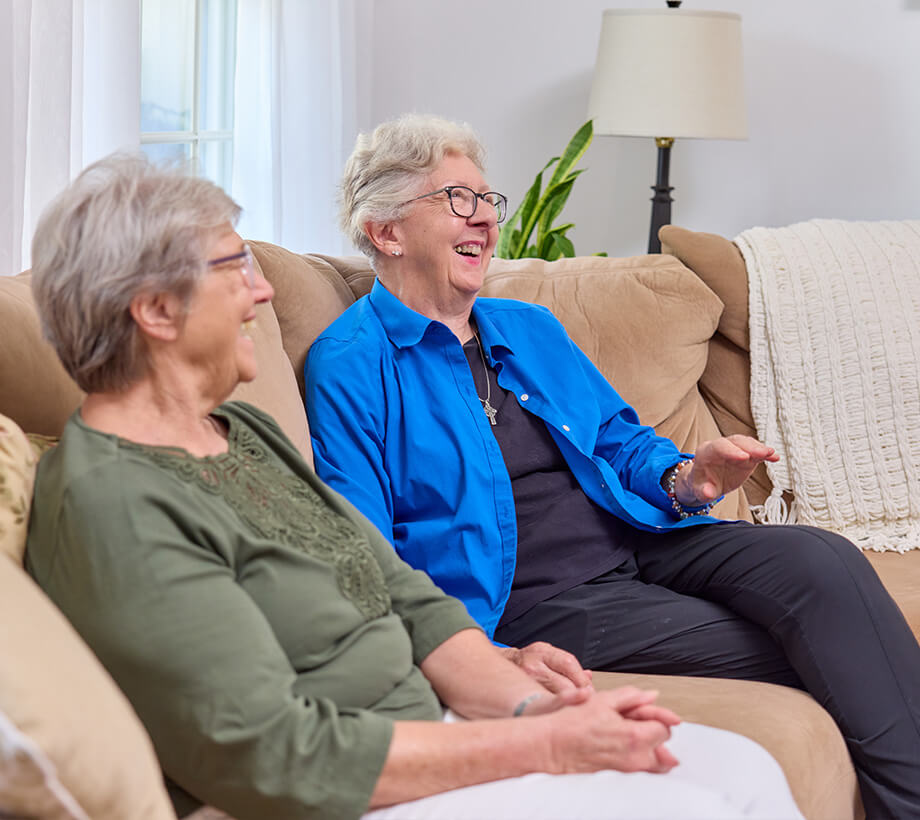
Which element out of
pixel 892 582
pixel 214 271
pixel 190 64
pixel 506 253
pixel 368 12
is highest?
pixel 368 12

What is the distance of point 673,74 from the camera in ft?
9.29

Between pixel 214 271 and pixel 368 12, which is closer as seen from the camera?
pixel 214 271

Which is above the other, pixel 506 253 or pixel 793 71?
pixel 793 71

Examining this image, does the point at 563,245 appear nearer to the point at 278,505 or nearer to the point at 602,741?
the point at 278,505

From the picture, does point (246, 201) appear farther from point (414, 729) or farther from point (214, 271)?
point (414, 729)

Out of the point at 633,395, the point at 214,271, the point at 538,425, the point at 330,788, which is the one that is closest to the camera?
the point at 330,788

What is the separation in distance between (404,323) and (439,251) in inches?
5.7

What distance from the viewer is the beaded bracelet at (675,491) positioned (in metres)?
1.70

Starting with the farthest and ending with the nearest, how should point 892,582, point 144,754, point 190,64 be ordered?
1. point 190,64
2. point 892,582
3. point 144,754

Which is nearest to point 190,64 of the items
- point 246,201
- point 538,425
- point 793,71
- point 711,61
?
point 246,201

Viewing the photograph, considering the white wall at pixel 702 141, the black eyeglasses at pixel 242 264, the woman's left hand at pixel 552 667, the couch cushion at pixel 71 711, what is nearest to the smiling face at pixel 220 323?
the black eyeglasses at pixel 242 264

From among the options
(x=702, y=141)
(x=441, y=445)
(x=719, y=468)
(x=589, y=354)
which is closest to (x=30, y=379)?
(x=441, y=445)

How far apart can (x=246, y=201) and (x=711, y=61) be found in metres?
1.30

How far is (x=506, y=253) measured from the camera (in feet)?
9.73
